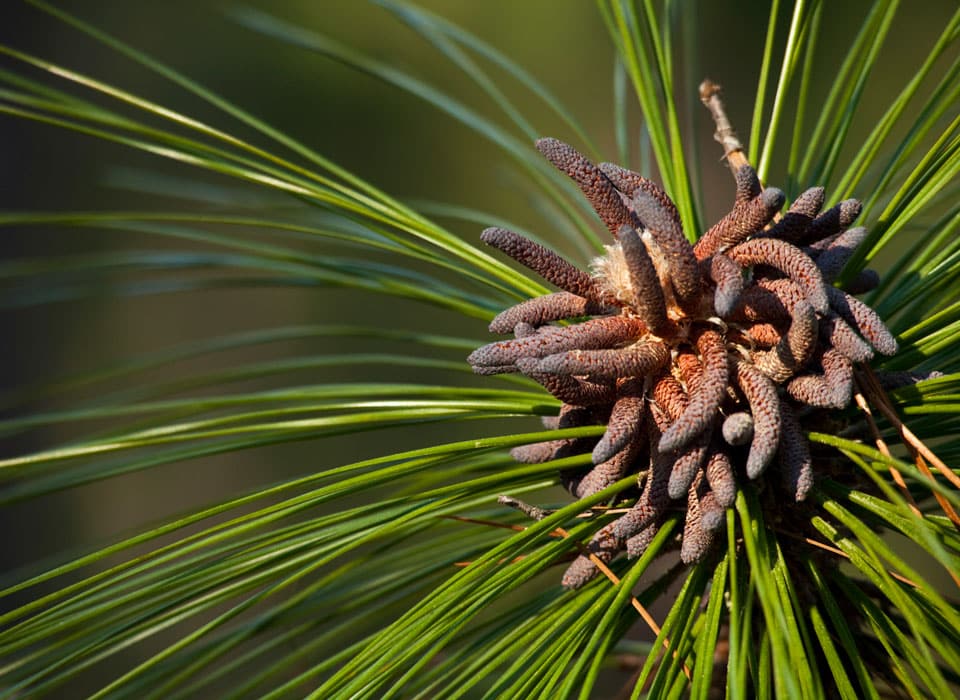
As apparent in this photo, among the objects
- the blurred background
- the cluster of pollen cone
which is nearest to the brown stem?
the cluster of pollen cone

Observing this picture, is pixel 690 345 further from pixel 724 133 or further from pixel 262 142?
pixel 262 142

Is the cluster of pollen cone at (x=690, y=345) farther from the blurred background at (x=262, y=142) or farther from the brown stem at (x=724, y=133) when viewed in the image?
the blurred background at (x=262, y=142)

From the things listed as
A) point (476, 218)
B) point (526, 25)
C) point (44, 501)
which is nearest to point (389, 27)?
point (526, 25)

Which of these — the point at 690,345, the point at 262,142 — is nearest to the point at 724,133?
the point at 690,345

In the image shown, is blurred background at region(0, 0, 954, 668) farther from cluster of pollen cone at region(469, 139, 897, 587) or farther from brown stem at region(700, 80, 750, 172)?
cluster of pollen cone at region(469, 139, 897, 587)

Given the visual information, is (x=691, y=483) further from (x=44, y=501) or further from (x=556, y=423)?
(x=44, y=501)

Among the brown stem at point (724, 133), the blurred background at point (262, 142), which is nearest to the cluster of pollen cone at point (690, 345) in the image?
the brown stem at point (724, 133)
